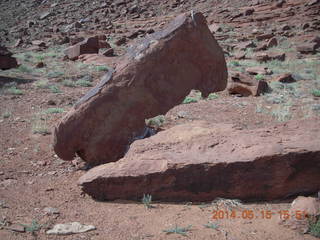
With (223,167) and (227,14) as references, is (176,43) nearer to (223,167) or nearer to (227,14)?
(223,167)

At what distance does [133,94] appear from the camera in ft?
17.2

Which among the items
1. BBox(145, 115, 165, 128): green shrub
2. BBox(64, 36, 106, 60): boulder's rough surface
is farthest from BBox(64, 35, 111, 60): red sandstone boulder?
BBox(145, 115, 165, 128): green shrub

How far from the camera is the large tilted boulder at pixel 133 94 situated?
5164mm

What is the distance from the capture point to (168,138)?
4.70 meters

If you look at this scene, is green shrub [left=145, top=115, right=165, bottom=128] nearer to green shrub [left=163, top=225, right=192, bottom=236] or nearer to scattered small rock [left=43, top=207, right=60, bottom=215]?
scattered small rock [left=43, top=207, right=60, bottom=215]

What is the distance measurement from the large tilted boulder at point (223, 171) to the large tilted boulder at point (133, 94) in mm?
971

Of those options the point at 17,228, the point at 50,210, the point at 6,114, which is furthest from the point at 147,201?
the point at 6,114

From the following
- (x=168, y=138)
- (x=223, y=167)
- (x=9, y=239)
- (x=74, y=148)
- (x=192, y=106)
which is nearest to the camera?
(x=9, y=239)

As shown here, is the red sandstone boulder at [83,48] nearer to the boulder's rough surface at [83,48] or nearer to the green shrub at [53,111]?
the boulder's rough surface at [83,48]

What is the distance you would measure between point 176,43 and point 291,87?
216 inches

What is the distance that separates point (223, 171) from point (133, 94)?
1865 mm

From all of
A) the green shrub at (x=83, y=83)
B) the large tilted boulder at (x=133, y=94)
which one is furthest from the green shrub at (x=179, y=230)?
the green shrub at (x=83, y=83)

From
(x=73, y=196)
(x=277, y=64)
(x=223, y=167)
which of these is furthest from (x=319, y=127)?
(x=277, y=64)

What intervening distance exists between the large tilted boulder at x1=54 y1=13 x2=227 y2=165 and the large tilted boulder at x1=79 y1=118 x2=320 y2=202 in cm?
97
